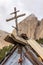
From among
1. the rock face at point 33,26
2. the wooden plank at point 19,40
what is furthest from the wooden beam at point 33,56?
the rock face at point 33,26

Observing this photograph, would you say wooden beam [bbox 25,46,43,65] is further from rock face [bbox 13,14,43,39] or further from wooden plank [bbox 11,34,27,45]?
rock face [bbox 13,14,43,39]

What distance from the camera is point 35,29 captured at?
60250mm

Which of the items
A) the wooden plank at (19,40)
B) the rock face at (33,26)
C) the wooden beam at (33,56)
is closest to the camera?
the wooden plank at (19,40)

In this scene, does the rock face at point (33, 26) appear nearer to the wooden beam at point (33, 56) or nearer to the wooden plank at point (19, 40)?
the wooden beam at point (33, 56)

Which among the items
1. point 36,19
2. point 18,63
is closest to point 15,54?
point 18,63

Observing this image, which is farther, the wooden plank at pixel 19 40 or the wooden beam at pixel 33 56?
the wooden beam at pixel 33 56

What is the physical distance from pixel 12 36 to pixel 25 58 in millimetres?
1266

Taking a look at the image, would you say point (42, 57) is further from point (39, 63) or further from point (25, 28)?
point (25, 28)

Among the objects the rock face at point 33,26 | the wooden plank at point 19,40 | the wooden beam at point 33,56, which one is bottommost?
the rock face at point 33,26

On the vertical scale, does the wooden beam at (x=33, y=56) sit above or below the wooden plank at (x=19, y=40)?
below

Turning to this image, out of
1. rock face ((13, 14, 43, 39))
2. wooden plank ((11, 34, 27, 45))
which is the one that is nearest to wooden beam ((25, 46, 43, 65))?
wooden plank ((11, 34, 27, 45))

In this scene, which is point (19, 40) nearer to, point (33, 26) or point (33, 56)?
point (33, 56)

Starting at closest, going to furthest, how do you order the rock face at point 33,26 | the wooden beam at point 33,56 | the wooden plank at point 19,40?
the wooden plank at point 19,40 → the wooden beam at point 33,56 → the rock face at point 33,26

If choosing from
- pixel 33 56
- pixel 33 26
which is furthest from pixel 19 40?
pixel 33 26
